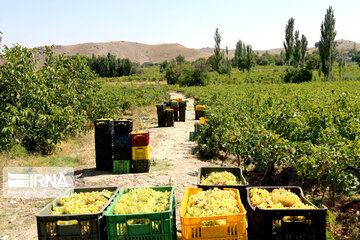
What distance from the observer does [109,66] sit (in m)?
67.5

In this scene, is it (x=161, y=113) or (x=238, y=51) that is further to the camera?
(x=238, y=51)

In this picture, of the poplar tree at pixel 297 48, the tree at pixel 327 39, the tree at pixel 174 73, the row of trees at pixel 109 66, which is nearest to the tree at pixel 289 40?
the poplar tree at pixel 297 48

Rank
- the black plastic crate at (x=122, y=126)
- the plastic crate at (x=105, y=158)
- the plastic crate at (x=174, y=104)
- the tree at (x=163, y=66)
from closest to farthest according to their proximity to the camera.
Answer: the black plastic crate at (x=122, y=126) → the plastic crate at (x=105, y=158) → the plastic crate at (x=174, y=104) → the tree at (x=163, y=66)

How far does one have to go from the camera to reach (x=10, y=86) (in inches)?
317

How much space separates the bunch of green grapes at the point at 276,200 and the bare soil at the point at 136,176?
1618 millimetres

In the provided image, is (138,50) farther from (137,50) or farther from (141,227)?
(141,227)

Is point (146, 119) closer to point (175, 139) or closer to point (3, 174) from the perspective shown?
point (175, 139)

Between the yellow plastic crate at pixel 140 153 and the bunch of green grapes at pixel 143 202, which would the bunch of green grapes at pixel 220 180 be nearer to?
the bunch of green grapes at pixel 143 202

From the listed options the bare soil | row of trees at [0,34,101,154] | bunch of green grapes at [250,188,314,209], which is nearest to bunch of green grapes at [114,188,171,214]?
bunch of green grapes at [250,188,314,209]

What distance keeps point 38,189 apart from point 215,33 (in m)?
50.0

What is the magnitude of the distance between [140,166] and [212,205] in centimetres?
485

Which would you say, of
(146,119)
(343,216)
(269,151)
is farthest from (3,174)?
(146,119)

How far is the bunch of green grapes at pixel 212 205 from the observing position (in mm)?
2759

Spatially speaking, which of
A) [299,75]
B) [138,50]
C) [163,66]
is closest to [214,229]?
[299,75]
